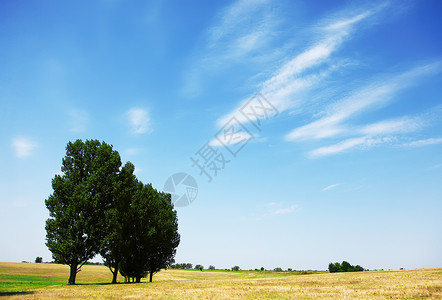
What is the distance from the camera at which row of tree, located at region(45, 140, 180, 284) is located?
37.6m

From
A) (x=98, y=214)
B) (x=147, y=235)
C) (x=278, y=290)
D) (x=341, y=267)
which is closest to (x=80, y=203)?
(x=98, y=214)

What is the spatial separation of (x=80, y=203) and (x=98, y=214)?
3.02 metres

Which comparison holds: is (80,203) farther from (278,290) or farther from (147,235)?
(278,290)

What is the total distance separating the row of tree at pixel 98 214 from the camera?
123ft

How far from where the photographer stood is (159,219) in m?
51.2

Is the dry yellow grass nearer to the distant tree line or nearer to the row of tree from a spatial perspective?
the row of tree

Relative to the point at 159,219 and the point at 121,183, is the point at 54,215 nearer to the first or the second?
the point at 121,183

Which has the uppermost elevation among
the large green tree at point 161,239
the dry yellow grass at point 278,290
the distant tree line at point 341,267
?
A: the large green tree at point 161,239

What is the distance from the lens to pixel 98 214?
39531 mm

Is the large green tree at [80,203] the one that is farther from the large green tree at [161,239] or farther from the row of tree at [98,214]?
the large green tree at [161,239]

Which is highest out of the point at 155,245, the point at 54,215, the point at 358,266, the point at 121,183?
the point at 121,183

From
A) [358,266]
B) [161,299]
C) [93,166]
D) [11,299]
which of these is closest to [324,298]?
[161,299]

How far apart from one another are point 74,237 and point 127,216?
9.74m

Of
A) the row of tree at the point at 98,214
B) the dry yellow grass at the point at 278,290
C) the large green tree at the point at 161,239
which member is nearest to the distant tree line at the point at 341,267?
the dry yellow grass at the point at 278,290
